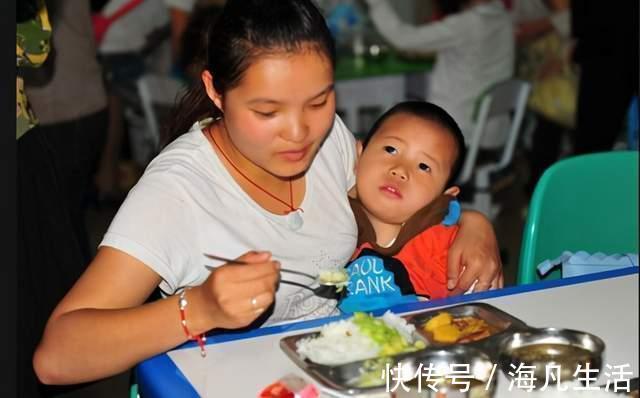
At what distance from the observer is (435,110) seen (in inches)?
81.7

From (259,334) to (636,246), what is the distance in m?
1.14

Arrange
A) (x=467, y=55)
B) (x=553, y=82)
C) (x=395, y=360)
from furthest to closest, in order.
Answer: (x=553, y=82), (x=467, y=55), (x=395, y=360)

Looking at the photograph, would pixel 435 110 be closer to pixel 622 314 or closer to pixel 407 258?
pixel 407 258

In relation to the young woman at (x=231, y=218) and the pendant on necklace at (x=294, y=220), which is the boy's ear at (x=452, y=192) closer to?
the young woman at (x=231, y=218)

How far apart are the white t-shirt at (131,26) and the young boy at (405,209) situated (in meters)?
3.38

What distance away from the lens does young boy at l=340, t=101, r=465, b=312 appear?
1995mm

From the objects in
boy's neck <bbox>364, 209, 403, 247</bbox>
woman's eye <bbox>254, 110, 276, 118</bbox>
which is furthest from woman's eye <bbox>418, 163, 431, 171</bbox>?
woman's eye <bbox>254, 110, 276, 118</bbox>

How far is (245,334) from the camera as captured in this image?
1605mm

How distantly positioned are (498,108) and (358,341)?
2.96 m

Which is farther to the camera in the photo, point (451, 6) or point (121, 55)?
point (121, 55)

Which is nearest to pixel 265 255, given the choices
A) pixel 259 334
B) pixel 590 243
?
pixel 259 334

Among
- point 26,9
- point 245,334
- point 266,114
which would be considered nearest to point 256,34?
point 266,114

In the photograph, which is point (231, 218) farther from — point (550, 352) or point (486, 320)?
point (550, 352)

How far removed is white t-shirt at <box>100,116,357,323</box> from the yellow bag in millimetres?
3241
